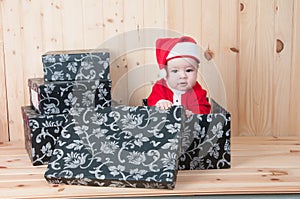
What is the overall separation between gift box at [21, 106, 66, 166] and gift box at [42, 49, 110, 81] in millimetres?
126

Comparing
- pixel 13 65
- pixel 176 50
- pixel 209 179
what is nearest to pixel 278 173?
pixel 209 179

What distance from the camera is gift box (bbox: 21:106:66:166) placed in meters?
1.36

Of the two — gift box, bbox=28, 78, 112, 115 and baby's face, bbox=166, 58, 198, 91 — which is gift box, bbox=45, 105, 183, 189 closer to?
gift box, bbox=28, 78, 112, 115

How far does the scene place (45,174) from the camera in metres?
1.22

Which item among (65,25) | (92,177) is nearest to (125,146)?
(92,177)

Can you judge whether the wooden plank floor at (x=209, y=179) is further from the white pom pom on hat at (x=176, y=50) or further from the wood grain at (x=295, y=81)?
the white pom pom on hat at (x=176, y=50)

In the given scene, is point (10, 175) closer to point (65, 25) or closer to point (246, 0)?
point (65, 25)

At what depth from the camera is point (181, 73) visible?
1.45 metres

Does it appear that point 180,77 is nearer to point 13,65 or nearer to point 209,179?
point 209,179

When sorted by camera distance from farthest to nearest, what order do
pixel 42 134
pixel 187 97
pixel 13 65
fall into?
pixel 13 65 → pixel 187 97 → pixel 42 134

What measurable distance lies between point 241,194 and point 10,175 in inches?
24.9

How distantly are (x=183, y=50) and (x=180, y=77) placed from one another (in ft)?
0.27

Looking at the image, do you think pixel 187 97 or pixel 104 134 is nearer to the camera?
pixel 104 134

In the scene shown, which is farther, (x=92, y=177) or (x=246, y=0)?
(x=246, y=0)
